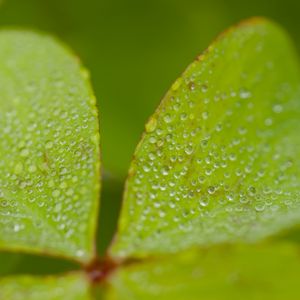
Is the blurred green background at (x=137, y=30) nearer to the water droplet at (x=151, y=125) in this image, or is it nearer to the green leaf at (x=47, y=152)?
the green leaf at (x=47, y=152)

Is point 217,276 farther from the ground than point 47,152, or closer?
closer

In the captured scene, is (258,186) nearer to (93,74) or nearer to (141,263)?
(141,263)

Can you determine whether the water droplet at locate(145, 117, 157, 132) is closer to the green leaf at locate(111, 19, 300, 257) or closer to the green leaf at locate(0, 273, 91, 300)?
the green leaf at locate(111, 19, 300, 257)

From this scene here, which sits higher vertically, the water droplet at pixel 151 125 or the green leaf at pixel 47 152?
the water droplet at pixel 151 125

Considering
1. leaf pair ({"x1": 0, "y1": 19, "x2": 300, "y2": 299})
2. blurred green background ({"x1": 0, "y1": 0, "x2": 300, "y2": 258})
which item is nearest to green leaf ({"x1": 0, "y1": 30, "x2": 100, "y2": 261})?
leaf pair ({"x1": 0, "y1": 19, "x2": 300, "y2": 299})

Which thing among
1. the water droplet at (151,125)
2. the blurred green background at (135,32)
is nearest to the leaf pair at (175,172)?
the water droplet at (151,125)

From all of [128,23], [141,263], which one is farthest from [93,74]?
[141,263]

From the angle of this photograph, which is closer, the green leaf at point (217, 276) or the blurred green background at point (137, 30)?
the green leaf at point (217, 276)

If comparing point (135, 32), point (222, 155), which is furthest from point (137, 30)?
point (222, 155)

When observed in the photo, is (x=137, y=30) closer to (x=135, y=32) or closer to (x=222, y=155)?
(x=135, y=32)
